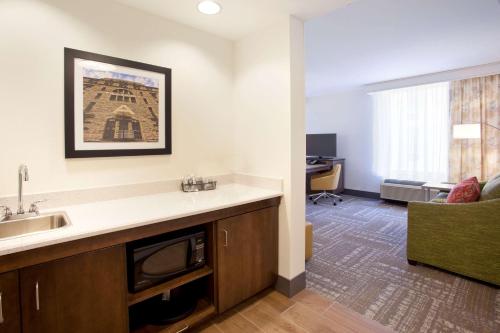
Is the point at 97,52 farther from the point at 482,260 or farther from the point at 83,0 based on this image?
the point at 482,260

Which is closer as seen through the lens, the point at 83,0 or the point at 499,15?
the point at 83,0

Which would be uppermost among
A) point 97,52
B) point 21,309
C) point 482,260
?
point 97,52

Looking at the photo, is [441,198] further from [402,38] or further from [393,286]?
[402,38]

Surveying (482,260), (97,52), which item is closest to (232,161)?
(97,52)

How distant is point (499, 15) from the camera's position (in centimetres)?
255

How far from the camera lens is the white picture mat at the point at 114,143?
5.75 feet

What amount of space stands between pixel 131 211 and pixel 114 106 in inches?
32.2

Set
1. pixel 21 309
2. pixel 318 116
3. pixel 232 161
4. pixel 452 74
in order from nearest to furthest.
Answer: pixel 21 309 < pixel 232 161 < pixel 452 74 < pixel 318 116

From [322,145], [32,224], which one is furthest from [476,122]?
[32,224]

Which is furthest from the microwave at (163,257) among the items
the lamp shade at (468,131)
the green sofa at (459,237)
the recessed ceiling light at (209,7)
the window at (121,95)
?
the lamp shade at (468,131)

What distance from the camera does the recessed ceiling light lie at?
189 centimetres

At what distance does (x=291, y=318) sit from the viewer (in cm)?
190

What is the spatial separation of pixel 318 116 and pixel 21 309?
658 cm

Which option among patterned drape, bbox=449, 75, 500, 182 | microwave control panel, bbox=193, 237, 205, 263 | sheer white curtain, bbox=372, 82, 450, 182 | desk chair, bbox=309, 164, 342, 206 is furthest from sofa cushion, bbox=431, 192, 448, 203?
microwave control panel, bbox=193, 237, 205, 263
